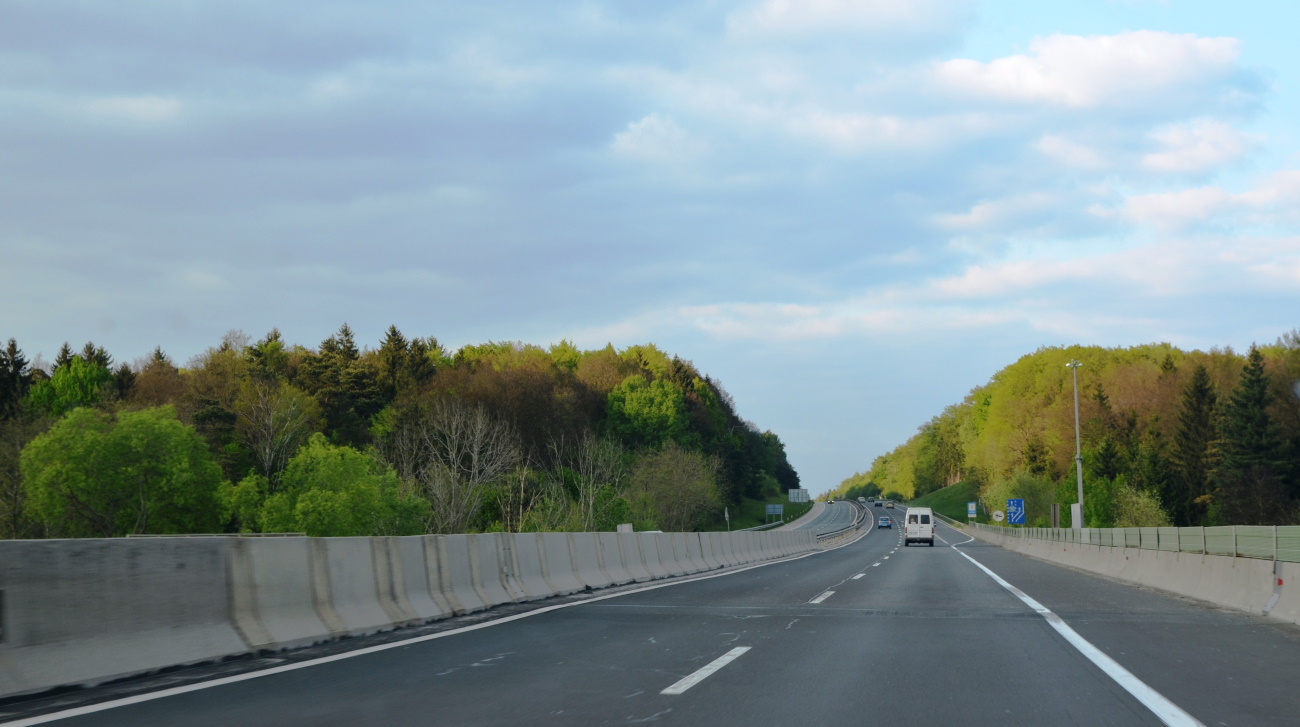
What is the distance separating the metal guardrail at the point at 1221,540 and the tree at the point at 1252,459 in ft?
154

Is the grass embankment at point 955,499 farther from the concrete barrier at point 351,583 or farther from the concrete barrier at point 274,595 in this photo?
the concrete barrier at point 274,595

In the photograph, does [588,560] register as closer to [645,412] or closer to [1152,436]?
[1152,436]

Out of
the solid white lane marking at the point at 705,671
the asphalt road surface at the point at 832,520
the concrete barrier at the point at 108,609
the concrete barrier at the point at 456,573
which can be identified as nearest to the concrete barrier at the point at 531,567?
the concrete barrier at the point at 456,573

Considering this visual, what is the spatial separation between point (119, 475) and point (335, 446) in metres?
17.5

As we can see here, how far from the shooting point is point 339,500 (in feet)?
227

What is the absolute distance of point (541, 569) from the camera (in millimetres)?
16500

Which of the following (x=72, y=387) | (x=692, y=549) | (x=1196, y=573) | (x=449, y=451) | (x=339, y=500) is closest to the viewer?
(x=1196, y=573)

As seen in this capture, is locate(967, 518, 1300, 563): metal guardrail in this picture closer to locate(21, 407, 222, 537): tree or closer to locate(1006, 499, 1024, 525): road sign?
locate(1006, 499, 1024, 525): road sign

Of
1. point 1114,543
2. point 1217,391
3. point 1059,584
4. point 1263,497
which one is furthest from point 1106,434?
point 1059,584

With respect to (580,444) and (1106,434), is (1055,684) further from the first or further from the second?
(1106,434)

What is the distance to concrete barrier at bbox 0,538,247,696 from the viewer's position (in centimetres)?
715

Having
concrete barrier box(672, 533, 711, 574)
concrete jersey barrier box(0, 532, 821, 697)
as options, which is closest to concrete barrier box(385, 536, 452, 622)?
concrete jersey barrier box(0, 532, 821, 697)

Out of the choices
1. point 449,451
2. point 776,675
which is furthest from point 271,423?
point 776,675

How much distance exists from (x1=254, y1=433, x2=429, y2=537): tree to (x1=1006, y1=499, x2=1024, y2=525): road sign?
1638 inches
